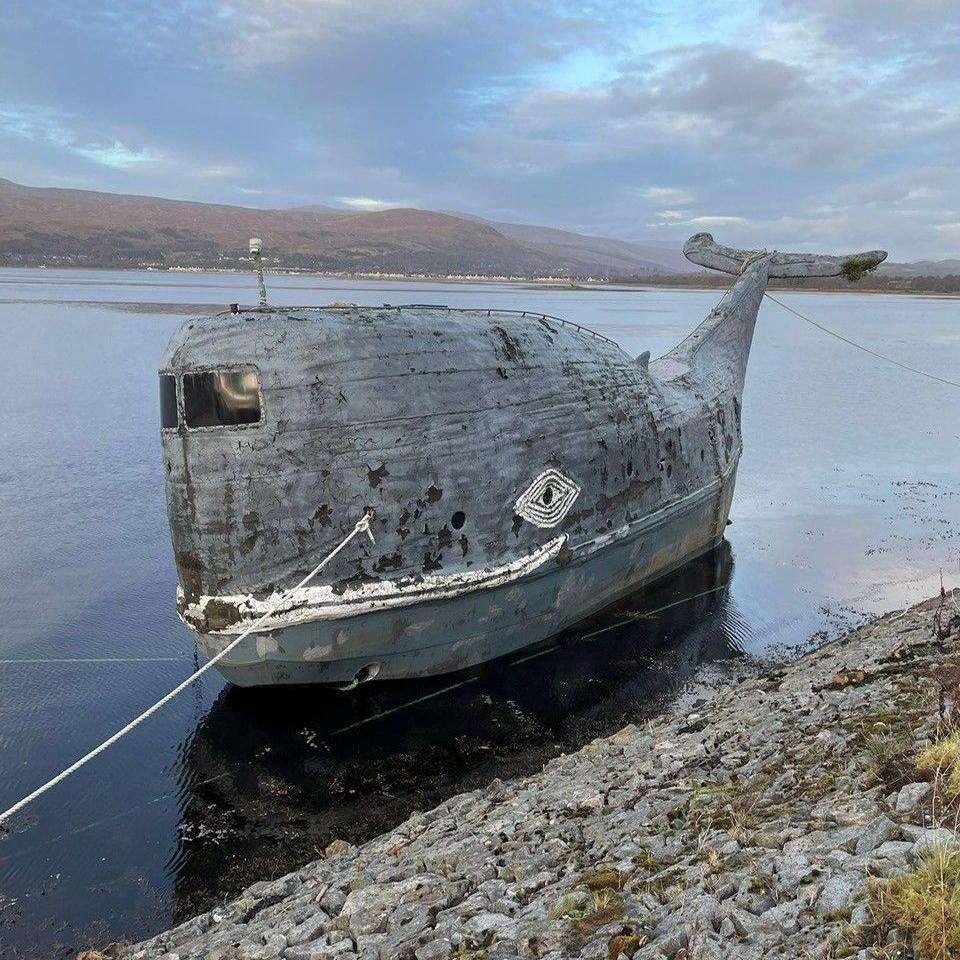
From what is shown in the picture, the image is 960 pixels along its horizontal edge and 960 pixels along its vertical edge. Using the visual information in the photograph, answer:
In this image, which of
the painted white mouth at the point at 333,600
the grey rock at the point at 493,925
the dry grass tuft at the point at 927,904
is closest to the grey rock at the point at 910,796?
the dry grass tuft at the point at 927,904

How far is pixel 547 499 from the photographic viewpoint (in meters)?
12.3

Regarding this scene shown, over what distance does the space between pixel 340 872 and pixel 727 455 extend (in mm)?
13825

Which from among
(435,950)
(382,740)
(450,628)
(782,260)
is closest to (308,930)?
(435,950)

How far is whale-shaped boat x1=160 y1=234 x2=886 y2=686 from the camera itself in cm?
1028

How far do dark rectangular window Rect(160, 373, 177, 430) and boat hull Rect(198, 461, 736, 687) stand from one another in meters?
2.85

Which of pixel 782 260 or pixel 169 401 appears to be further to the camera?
pixel 782 260

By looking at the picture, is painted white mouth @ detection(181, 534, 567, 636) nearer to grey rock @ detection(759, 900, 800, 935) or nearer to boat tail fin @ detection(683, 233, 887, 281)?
grey rock @ detection(759, 900, 800, 935)

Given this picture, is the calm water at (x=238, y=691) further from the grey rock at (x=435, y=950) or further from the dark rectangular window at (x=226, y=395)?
the dark rectangular window at (x=226, y=395)

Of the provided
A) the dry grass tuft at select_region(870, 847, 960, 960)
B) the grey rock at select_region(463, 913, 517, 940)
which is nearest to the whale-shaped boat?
the grey rock at select_region(463, 913, 517, 940)

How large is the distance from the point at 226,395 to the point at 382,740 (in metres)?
4.90

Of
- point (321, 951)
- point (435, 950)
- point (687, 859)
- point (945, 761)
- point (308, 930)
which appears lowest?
point (308, 930)

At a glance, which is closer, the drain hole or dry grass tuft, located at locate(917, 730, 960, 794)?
dry grass tuft, located at locate(917, 730, 960, 794)

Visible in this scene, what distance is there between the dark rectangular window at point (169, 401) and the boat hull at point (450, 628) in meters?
2.85

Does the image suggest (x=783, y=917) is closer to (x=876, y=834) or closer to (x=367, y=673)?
(x=876, y=834)
